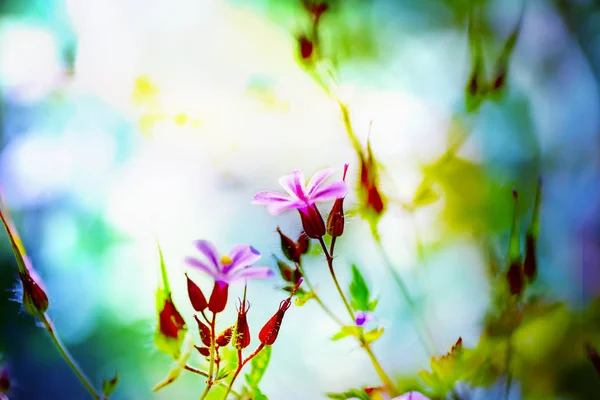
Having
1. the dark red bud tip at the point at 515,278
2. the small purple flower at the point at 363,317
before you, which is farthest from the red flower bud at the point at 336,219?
the dark red bud tip at the point at 515,278

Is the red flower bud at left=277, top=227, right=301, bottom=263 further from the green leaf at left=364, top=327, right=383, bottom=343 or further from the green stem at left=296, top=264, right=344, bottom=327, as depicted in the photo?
the green leaf at left=364, top=327, right=383, bottom=343

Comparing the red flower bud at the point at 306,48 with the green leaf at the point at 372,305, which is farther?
the red flower bud at the point at 306,48

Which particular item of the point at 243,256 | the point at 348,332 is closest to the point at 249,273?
the point at 243,256

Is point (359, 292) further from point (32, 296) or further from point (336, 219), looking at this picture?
point (32, 296)

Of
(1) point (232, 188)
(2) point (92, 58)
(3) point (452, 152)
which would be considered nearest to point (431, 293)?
(3) point (452, 152)

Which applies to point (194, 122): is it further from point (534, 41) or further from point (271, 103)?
point (534, 41)

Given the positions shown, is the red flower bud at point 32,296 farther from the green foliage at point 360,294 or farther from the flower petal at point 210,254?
the green foliage at point 360,294
